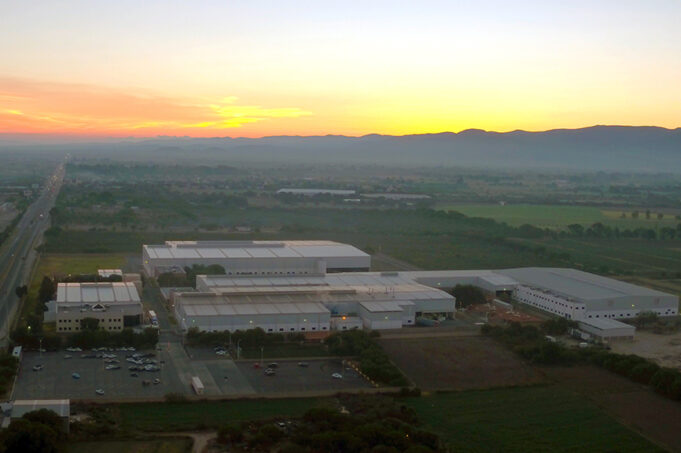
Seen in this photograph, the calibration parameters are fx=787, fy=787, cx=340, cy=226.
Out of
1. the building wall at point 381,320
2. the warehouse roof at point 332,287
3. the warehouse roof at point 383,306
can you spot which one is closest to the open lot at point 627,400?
the building wall at point 381,320

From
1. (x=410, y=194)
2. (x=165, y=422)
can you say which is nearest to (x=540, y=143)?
(x=410, y=194)

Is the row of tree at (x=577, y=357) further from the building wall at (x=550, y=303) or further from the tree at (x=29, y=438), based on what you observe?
the tree at (x=29, y=438)

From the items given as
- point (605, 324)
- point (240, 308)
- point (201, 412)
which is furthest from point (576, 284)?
point (201, 412)

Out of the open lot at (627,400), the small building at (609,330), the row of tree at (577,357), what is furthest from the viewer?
the small building at (609,330)

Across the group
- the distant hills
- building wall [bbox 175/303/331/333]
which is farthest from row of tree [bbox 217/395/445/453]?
the distant hills

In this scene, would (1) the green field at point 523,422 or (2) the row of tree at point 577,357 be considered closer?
(1) the green field at point 523,422

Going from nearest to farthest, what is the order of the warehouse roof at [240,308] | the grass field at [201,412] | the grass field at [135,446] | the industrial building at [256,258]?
the grass field at [135,446] → the grass field at [201,412] → the warehouse roof at [240,308] → the industrial building at [256,258]
